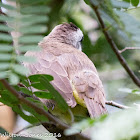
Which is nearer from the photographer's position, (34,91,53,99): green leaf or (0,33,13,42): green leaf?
(0,33,13,42): green leaf

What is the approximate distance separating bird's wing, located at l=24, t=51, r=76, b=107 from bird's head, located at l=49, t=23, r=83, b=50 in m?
1.20

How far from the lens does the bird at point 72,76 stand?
2.66m

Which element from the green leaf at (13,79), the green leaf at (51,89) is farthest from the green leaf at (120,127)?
the green leaf at (51,89)

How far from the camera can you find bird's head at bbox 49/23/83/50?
14.8ft

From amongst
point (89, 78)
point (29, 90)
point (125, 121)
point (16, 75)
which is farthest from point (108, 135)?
point (89, 78)

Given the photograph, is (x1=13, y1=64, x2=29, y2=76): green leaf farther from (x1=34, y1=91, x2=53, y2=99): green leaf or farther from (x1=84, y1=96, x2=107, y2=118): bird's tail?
(x1=84, y1=96, x2=107, y2=118): bird's tail

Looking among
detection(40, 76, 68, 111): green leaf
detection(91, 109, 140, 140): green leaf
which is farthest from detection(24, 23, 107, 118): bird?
detection(91, 109, 140, 140): green leaf

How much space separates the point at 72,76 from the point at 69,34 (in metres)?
1.66

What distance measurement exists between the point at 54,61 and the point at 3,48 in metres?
1.82

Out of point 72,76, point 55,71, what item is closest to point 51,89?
point 55,71

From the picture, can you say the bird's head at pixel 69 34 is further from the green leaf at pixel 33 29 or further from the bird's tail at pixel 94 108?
the green leaf at pixel 33 29

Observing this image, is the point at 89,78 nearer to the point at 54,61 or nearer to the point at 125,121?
the point at 54,61

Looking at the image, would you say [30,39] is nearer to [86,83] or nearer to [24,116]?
[24,116]

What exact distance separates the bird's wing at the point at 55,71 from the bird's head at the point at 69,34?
1202mm
